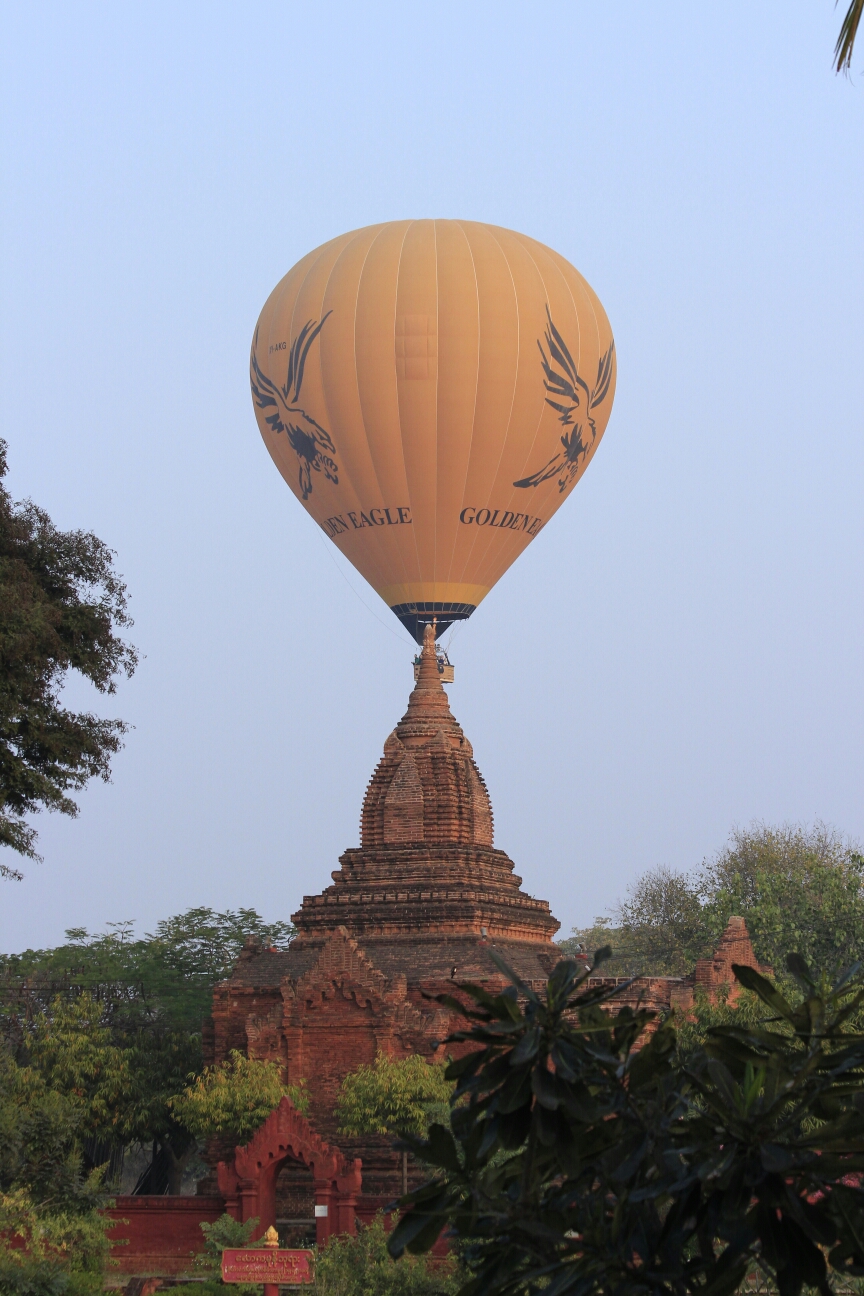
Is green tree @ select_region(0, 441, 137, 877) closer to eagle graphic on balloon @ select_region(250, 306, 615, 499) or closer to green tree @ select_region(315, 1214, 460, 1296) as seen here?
green tree @ select_region(315, 1214, 460, 1296)

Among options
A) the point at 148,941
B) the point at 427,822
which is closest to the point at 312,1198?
the point at 427,822

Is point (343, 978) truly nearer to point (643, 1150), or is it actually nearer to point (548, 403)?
point (548, 403)

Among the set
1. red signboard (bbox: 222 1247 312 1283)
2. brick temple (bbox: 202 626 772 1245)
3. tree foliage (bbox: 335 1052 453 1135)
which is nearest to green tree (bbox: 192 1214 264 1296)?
red signboard (bbox: 222 1247 312 1283)

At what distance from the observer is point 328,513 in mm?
50969

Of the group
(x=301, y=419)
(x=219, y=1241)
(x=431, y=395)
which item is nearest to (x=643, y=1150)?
(x=219, y=1241)

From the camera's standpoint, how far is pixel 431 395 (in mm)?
48406

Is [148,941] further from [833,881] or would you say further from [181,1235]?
[181,1235]

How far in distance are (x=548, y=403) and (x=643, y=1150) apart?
136 ft

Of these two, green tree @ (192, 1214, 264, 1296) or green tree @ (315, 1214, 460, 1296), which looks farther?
green tree @ (192, 1214, 264, 1296)

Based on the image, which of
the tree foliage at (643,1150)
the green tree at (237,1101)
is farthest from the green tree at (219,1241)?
the tree foliage at (643,1150)

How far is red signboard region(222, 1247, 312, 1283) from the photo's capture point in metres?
29.5

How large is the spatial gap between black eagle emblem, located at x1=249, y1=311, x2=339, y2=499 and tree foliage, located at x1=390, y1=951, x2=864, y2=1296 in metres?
40.9

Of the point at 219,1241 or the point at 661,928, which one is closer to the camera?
the point at 219,1241

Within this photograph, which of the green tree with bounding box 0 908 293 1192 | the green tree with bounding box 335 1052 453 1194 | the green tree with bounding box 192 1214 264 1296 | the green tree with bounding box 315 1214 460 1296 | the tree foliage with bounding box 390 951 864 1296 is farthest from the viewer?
the green tree with bounding box 0 908 293 1192
